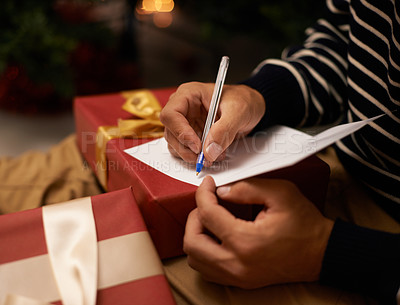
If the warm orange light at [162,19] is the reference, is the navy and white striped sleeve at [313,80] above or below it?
below

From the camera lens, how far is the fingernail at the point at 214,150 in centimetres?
42

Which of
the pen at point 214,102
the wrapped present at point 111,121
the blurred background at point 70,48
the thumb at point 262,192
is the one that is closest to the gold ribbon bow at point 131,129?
the wrapped present at point 111,121

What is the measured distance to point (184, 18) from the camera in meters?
2.05

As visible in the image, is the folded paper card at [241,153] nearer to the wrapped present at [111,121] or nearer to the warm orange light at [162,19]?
the wrapped present at [111,121]

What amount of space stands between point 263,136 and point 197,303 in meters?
0.26

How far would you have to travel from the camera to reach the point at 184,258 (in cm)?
42

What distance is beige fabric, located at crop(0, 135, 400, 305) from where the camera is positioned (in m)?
0.36

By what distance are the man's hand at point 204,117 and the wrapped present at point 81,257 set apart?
10 cm

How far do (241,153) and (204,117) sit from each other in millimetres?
78

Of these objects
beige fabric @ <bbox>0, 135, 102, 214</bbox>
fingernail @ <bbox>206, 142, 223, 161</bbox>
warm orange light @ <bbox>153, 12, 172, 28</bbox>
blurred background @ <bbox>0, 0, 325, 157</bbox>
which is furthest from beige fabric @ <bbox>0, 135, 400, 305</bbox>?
warm orange light @ <bbox>153, 12, 172, 28</bbox>

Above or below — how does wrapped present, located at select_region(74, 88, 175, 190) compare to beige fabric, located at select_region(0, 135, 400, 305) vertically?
above

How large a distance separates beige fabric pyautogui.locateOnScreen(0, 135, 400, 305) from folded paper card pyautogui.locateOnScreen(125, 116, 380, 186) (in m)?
0.09

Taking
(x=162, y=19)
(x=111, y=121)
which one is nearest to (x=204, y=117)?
(x=111, y=121)

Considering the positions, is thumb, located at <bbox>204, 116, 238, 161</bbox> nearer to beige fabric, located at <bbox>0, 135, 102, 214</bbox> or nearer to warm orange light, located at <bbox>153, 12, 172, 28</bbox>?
beige fabric, located at <bbox>0, 135, 102, 214</bbox>
